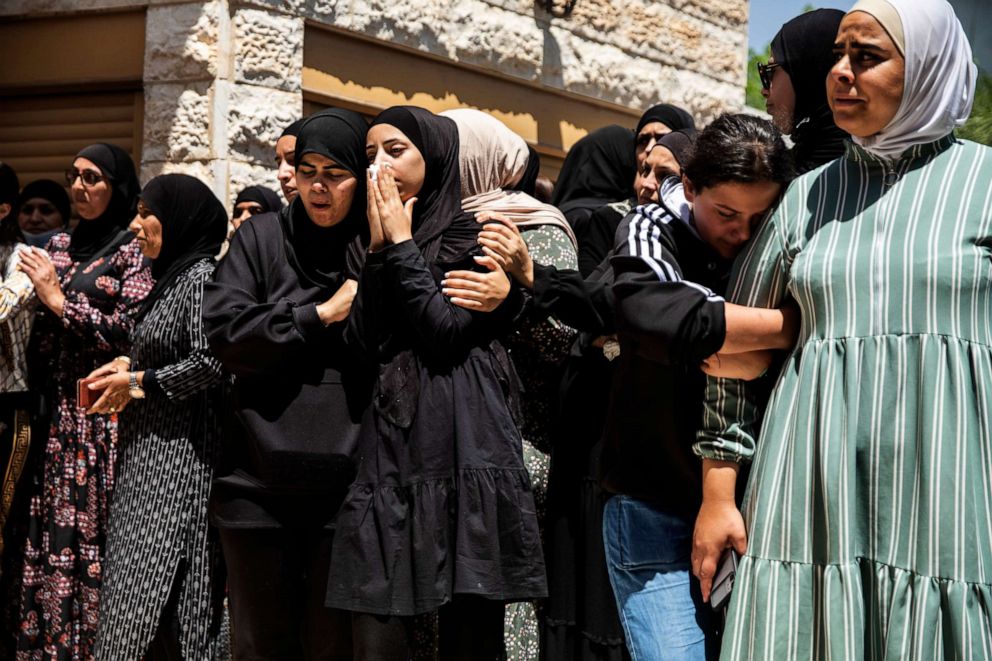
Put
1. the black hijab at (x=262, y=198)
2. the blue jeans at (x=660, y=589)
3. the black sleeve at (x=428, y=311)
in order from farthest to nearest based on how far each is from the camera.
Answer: the black hijab at (x=262, y=198) → the black sleeve at (x=428, y=311) → the blue jeans at (x=660, y=589)

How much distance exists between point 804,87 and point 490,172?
107 cm

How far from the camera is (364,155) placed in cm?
364

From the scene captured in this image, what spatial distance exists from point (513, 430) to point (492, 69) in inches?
201

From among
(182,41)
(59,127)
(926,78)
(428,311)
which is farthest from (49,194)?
(926,78)

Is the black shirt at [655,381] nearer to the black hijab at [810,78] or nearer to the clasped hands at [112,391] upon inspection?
the black hijab at [810,78]

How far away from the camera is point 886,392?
7.48 feet

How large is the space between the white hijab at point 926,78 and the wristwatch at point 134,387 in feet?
9.07

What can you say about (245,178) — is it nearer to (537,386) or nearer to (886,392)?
(537,386)

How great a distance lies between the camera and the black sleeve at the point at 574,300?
3.22m

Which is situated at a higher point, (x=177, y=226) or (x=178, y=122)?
(x=178, y=122)

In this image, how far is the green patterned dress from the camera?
2199mm

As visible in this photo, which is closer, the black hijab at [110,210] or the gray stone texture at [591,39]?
the black hijab at [110,210]

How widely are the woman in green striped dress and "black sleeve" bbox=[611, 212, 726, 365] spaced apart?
17 centimetres

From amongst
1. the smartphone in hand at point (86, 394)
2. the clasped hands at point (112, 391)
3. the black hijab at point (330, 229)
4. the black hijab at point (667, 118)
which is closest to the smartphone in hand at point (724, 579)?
the black hijab at point (330, 229)
